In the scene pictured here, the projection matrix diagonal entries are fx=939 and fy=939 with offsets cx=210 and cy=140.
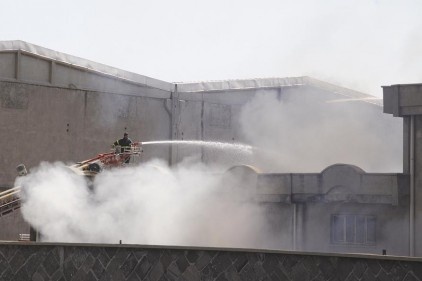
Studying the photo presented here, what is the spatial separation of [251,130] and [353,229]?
19165mm

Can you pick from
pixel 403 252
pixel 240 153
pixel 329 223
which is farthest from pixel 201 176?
pixel 240 153

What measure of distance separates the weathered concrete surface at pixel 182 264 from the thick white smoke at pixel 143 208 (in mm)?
5977

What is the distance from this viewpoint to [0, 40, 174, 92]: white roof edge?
39031 mm

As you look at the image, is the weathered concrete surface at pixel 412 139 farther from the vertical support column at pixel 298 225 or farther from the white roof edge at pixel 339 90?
the white roof edge at pixel 339 90

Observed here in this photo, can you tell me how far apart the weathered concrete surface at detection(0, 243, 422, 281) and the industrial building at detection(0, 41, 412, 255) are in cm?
814

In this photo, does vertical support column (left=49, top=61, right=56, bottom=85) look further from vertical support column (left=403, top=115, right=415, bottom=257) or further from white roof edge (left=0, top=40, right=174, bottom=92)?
vertical support column (left=403, top=115, right=415, bottom=257)

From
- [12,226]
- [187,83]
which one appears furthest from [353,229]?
[187,83]

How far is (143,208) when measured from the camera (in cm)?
3067

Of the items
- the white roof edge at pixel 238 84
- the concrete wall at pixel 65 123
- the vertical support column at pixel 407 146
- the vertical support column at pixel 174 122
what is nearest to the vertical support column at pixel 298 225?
the vertical support column at pixel 407 146

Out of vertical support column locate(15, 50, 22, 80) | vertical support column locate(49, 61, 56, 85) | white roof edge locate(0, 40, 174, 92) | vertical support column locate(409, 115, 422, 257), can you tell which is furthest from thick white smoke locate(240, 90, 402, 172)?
vertical support column locate(409, 115, 422, 257)

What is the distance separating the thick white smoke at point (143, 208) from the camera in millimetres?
A: 28531

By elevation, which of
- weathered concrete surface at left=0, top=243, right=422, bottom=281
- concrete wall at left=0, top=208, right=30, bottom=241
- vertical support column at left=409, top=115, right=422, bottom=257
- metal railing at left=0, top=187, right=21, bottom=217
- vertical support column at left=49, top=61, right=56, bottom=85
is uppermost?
vertical support column at left=49, top=61, right=56, bottom=85

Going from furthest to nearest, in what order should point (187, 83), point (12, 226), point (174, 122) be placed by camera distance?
point (187, 83)
point (174, 122)
point (12, 226)

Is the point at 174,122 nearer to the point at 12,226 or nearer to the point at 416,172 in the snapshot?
the point at 12,226
